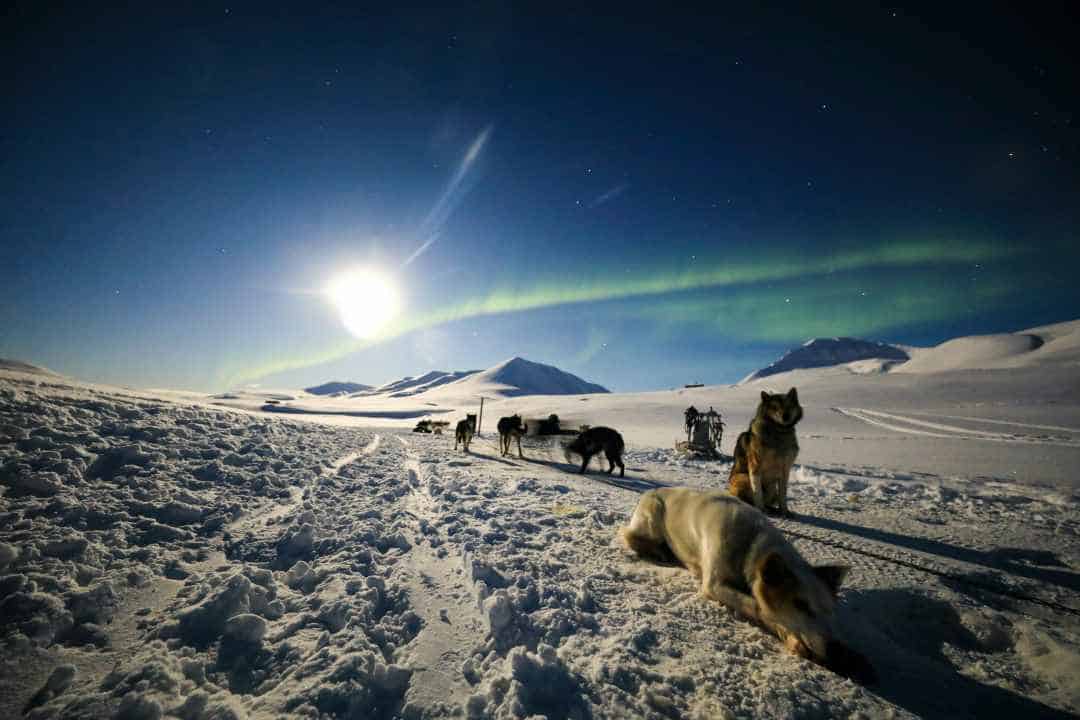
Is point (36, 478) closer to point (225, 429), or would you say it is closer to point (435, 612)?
point (225, 429)

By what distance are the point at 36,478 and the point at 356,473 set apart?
180 inches

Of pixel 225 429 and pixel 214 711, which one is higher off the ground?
pixel 225 429

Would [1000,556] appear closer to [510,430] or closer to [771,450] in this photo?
[771,450]

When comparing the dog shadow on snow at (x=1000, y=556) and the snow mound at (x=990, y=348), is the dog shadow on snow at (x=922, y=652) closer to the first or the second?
the dog shadow on snow at (x=1000, y=556)

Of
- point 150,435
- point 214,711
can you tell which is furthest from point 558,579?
point 150,435

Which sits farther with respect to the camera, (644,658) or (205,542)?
(205,542)

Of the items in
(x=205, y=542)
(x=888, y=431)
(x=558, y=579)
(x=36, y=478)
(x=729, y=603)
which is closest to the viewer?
(x=729, y=603)

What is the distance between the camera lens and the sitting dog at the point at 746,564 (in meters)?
2.57

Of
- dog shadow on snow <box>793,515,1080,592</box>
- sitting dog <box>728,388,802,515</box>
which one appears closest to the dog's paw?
sitting dog <box>728,388,802,515</box>

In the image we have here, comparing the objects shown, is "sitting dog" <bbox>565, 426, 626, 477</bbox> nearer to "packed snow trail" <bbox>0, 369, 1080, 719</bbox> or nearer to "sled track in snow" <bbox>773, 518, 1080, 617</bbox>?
"packed snow trail" <bbox>0, 369, 1080, 719</bbox>

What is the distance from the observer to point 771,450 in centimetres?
585

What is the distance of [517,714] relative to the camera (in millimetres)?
2125

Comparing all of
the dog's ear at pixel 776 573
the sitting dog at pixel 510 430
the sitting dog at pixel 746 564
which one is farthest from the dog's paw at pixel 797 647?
the sitting dog at pixel 510 430

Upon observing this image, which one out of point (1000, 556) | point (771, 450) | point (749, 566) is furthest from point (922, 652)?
point (1000, 556)
